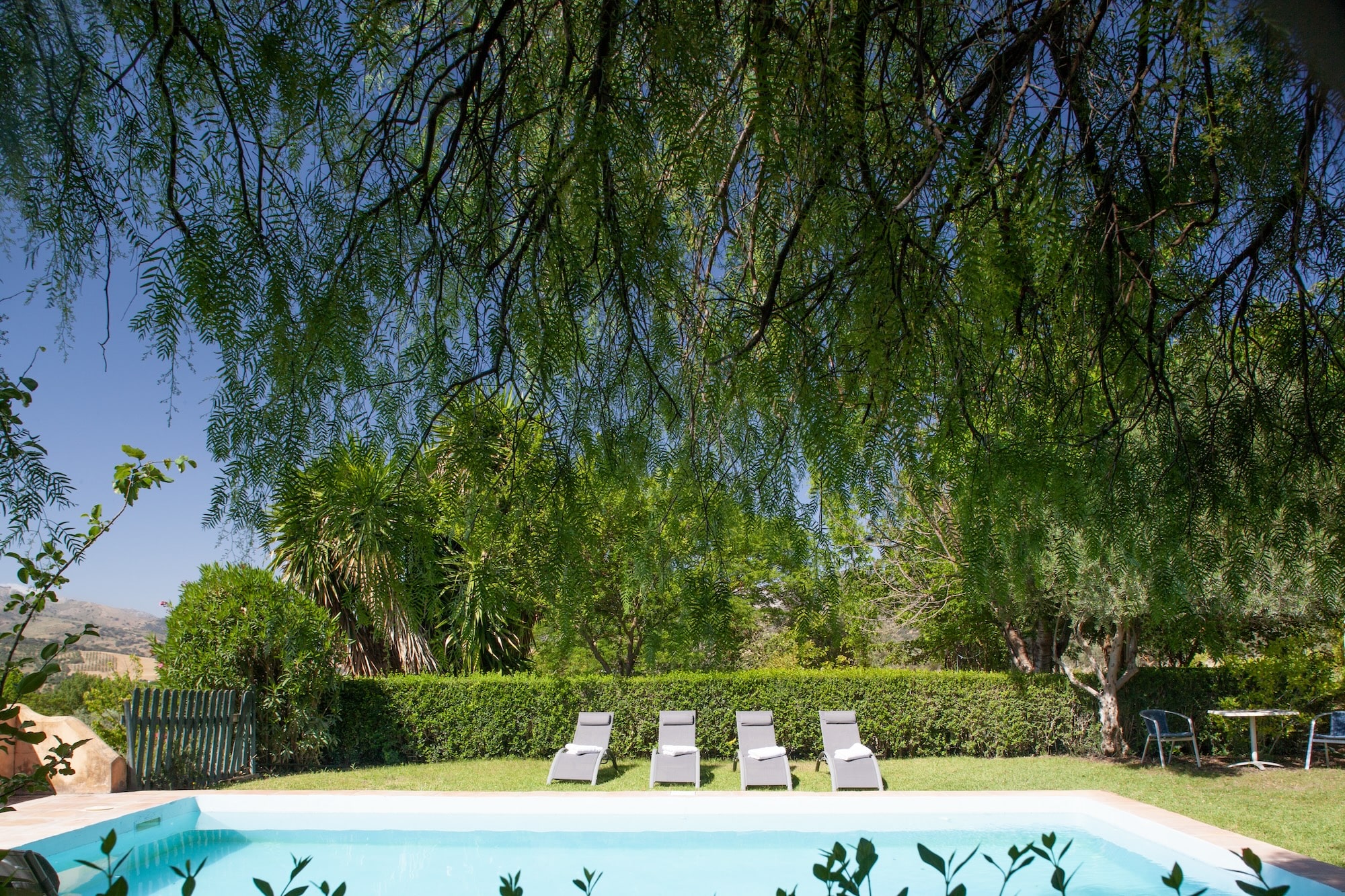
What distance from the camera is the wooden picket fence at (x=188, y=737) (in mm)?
9375

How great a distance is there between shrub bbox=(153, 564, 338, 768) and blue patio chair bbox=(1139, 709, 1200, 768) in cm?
1047

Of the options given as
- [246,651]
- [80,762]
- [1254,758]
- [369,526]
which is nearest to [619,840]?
[246,651]

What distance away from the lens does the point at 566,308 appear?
277 centimetres

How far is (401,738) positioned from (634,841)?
5.02 metres

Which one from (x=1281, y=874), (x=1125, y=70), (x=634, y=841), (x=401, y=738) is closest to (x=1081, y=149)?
(x=1125, y=70)

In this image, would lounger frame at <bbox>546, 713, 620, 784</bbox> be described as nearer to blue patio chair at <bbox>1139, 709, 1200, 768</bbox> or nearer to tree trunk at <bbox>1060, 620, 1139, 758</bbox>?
tree trunk at <bbox>1060, 620, 1139, 758</bbox>

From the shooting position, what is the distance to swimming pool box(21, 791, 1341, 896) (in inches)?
283

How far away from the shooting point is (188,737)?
388 inches

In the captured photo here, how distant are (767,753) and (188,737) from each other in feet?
21.6

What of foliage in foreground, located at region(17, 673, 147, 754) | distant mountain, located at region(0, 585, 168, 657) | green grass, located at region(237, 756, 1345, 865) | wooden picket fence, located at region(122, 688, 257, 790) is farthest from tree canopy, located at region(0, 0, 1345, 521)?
foliage in foreground, located at region(17, 673, 147, 754)

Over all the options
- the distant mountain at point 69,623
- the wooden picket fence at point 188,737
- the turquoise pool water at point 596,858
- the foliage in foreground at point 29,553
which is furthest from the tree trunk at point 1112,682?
the foliage in foreground at point 29,553

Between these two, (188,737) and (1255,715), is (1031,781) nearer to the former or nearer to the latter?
(1255,715)

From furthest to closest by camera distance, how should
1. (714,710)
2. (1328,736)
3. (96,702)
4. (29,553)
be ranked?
(714,710) < (1328,736) < (96,702) < (29,553)

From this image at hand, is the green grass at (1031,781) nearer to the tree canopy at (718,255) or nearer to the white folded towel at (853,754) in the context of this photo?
the white folded towel at (853,754)
